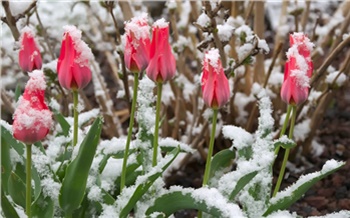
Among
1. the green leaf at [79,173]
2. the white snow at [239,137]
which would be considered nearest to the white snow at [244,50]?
the white snow at [239,137]

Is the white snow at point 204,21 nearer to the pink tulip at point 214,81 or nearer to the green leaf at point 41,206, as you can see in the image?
the pink tulip at point 214,81

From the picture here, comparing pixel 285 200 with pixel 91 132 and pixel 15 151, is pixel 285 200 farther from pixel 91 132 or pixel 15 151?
pixel 15 151

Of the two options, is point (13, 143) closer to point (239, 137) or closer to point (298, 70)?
point (239, 137)

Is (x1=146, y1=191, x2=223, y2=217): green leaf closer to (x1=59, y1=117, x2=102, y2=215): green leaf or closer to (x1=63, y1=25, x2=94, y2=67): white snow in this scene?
(x1=59, y1=117, x2=102, y2=215): green leaf

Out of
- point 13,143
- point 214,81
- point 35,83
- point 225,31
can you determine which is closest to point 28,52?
point 13,143

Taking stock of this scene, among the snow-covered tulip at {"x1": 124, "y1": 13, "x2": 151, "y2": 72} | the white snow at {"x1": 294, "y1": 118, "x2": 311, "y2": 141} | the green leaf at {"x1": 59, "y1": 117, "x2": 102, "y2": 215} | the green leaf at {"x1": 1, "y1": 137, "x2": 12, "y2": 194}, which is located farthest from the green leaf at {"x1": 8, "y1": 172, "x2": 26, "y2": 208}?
the white snow at {"x1": 294, "y1": 118, "x2": 311, "y2": 141}

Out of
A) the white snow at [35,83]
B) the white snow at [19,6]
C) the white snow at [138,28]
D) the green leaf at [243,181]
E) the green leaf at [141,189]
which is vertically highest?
the white snow at [19,6]

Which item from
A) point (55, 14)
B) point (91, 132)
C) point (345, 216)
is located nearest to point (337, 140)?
point (345, 216)
